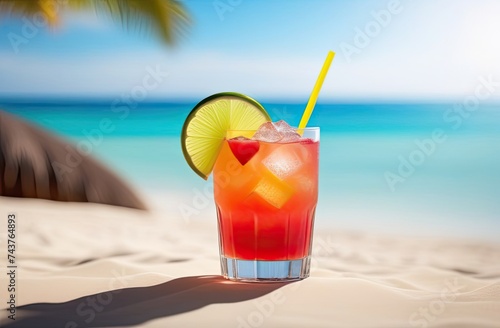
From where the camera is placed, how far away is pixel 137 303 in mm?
2887

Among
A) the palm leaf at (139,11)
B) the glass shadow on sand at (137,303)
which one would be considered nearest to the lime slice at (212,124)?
the glass shadow on sand at (137,303)

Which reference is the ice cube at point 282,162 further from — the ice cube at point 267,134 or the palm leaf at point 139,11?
the palm leaf at point 139,11

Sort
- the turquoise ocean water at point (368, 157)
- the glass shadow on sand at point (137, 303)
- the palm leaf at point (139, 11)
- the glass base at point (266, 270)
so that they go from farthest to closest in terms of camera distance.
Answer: the palm leaf at point (139, 11) → the turquoise ocean water at point (368, 157) → the glass base at point (266, 270) → the glass shadow on sand at point (137, 303)

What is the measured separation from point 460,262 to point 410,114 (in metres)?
12.9

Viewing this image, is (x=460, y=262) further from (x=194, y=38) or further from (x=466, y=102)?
(x=466, y=102)

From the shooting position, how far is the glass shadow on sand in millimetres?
2643

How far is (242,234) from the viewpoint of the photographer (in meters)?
3.22

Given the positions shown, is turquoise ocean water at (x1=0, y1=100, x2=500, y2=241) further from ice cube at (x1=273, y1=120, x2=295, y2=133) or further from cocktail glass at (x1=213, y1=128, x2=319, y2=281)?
ice cube at (x1=273, y1=120, x2=295, y2=133)

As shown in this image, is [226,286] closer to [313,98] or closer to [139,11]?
[313,98]

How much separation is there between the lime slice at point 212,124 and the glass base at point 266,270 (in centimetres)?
43

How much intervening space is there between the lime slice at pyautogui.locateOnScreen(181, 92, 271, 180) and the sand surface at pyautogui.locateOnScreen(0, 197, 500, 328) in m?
0.52

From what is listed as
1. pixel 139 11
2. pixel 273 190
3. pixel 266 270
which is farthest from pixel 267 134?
pixel 139 11

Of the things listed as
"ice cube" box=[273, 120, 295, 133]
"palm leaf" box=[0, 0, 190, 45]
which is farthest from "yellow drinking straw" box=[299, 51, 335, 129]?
"palm leaf" box=[0, 0, 190, 45]

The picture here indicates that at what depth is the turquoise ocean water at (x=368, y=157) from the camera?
698 cm
